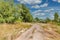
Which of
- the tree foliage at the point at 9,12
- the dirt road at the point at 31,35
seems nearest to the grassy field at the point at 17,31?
the dirt road at the point at 31,35

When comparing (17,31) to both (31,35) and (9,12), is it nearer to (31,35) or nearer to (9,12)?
(31,35)

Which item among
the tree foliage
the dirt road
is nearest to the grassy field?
the dirt road

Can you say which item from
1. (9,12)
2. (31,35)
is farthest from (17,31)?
(9,12)

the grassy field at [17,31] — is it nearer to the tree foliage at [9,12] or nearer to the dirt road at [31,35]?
the dirt road at [31,35]

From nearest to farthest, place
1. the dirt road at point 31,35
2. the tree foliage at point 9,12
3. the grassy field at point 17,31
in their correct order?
the dirt road at point 31,35
the grassy field at point 17,31
the tree foliage at point 9,12

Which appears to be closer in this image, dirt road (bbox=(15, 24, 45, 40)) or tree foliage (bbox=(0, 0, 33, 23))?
dirt road (bbox=(15, 24, 45, 40))

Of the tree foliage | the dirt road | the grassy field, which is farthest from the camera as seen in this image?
the tree foliage

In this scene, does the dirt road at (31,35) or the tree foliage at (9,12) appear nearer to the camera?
the dirt road at (31,35)

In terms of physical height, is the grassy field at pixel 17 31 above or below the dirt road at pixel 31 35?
below

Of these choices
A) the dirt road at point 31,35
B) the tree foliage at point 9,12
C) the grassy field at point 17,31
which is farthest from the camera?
the tree foliage at point 9,12

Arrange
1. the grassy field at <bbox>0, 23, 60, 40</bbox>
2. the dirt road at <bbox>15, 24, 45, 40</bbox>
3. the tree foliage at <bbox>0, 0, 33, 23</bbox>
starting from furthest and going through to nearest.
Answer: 1. the tree foliage at <bbox>0, 0, 33, 23</bbox>
2. the grassy field at <bbox>0, 23, 60, 40</bbox>
3. the dirt road at <bbox>15, 24, 45, 40</bbox>

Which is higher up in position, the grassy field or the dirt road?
the dirt road

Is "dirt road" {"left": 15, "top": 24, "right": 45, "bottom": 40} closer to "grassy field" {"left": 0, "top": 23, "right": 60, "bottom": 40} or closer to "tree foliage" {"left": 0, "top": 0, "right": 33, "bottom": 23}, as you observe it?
"grassy field" {"left": 0, "top": 23, "right": 60, "bottom": 40}

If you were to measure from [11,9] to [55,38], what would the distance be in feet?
17.6
